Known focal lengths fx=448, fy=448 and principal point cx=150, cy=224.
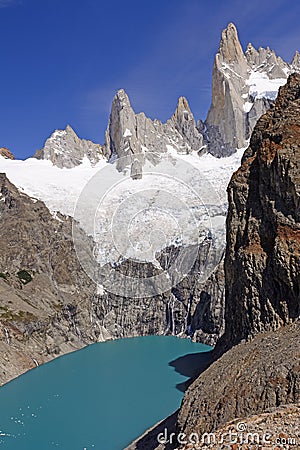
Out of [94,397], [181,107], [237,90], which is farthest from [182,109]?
[94,397]

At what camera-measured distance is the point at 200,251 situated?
98.6m

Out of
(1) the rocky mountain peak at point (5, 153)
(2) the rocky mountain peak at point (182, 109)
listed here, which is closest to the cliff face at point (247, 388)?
(2) the rocky mountain peak at point (182, 109)

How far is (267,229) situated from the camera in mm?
38031

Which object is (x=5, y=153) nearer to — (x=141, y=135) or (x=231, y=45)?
(x=141, y=135)

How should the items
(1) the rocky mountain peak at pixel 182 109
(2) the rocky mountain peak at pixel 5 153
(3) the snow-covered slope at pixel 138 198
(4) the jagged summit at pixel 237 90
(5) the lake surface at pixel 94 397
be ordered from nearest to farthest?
1. (5) the lake surface at pixel 94 397
2. (3) the snow-covered slope at pixel 138 198
3. (4) the jagged summit at pixel 237 90
4. (2) the rocky mountain peak at pixel 5 153
5. (1) the rocky mountain peak at pixel 182 109

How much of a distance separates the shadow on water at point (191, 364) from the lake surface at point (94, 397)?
132 millimetres

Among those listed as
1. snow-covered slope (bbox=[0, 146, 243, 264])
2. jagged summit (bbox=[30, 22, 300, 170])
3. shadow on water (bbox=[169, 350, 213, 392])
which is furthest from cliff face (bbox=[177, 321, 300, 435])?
jagged summit (bbox=[30, 22, 300, 170])

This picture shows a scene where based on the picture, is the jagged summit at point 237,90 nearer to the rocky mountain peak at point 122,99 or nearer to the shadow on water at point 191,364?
the rocky mountain peak at point 122,99

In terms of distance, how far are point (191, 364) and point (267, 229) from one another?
27.0 meters

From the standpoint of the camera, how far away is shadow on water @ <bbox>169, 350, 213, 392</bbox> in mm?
49781

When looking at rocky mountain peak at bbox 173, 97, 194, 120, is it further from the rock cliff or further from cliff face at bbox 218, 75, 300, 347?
cliff face at bbox 218, 75, 300, 347

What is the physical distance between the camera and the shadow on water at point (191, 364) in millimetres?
49781

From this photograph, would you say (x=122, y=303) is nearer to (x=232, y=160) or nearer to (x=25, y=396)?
(x=25, y=396)

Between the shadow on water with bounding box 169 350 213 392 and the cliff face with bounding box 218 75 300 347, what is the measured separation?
7015 millimetres
